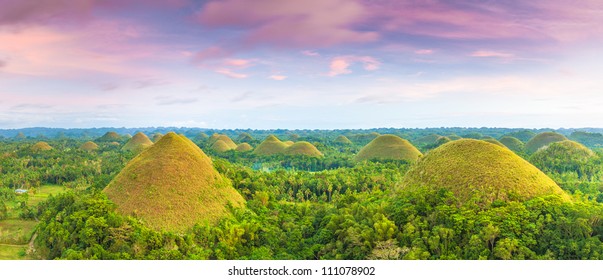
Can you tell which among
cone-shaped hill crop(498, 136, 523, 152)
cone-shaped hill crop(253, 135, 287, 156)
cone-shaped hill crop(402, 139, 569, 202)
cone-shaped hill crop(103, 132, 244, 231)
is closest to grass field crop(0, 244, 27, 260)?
cone-shaped hill crop(103, 132, 244, 231)

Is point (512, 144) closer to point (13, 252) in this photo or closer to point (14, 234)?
point (14, 234)

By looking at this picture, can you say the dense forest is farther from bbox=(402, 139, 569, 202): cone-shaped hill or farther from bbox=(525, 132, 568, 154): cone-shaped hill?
bbox=(525, 132, 568, 154): cone-shaped hill

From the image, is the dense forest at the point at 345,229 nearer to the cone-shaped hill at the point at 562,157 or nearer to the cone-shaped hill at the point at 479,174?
the cone-shaped hill at the point at 479,174

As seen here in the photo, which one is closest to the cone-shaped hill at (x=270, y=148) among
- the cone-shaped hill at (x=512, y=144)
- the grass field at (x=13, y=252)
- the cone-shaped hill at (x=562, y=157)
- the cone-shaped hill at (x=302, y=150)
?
the cone-shaped hill at (x=302, y=150)

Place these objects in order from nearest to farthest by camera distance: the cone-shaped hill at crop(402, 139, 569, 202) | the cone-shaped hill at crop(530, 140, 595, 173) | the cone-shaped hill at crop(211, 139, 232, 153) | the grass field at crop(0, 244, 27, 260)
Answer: the grass field at crop(0, 244, 27, 260) < the cone-shaped hill at crop(402, 139, 569, 202) < the cone-shaped hill at crop(530, 140, 595, 173) < the cone-shaped hill at crop(211, 139, 232, 153)

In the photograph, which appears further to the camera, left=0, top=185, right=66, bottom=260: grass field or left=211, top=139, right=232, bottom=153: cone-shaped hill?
left=211, top=139, right=232, bottom=153: cone-shaped hill

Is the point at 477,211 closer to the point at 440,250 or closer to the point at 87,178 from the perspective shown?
the point at 440,250
